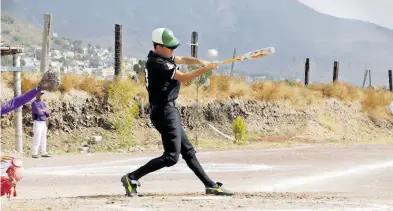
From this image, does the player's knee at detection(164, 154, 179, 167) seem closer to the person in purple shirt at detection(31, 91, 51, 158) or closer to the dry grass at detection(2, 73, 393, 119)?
the person in purple shirt at detection(31, 91, 51, 158)

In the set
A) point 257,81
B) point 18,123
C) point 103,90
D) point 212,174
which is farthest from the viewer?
point 257,81

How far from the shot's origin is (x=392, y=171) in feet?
53.2

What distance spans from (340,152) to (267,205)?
13.3 meters

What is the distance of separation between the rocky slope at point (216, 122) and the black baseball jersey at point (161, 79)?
15641 mm

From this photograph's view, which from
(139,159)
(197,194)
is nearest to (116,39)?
(139,159)

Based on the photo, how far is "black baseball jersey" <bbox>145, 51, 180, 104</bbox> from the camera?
32.7ft

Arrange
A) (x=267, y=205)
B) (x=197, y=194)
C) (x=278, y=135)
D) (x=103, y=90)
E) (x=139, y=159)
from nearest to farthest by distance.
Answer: (x=267, y=205)
(x=197, y=194)
(x=139, y=159)
(x=103, y=90)
(x=278, y=135)

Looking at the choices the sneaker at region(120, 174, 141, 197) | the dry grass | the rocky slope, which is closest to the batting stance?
the sneaker at region(120, 174, 141, 197)

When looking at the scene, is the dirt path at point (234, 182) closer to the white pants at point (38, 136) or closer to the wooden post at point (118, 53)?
the white pants at point (38, 136)

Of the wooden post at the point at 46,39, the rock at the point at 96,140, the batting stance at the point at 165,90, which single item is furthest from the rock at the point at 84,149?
the batting stance at the point at 165,90

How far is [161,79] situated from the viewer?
10000mm

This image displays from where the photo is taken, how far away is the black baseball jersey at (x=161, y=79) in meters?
9.96

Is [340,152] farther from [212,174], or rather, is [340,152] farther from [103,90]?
[103,90]

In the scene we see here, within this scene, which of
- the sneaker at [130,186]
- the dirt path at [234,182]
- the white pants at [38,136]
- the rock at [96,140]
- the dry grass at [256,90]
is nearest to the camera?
the dirt path at [234,182]
